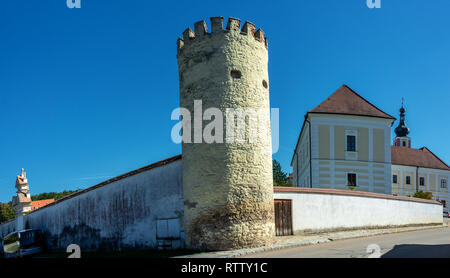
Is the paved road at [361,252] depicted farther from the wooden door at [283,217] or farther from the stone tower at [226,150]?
the wooden door at [283,217]

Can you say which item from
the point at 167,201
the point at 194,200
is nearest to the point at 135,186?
the point at 167,201

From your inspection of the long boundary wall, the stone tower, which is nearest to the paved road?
the stone tower

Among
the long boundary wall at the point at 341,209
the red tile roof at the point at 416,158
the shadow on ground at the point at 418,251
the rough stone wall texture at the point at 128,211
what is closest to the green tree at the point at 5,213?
the rough stone wall texture at the point at 128,211

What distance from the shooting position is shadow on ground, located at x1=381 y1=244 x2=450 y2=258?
9.61m

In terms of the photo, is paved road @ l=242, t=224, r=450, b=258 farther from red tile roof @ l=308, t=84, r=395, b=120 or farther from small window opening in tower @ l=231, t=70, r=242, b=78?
red tile roof @ l=308, t=84, r=395, b=120

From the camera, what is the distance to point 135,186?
1552 cm

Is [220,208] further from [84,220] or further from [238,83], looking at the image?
[84,220]

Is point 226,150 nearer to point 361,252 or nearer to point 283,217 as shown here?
point 283,217

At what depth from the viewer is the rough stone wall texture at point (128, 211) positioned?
45.6ft

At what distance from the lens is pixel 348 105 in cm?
3120

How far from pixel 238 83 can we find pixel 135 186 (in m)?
6.63

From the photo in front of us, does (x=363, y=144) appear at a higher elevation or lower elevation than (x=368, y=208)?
higher

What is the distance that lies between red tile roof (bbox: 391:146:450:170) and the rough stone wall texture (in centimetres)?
4032

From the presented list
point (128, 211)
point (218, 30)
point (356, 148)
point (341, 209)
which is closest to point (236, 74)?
point (218, 30)
